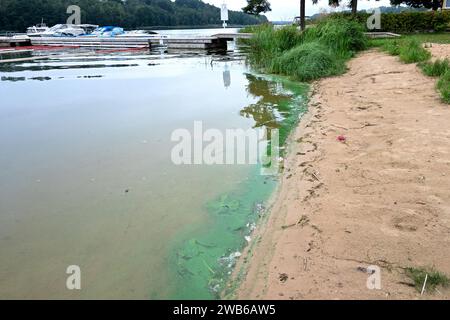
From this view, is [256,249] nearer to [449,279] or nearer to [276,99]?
[449,279]

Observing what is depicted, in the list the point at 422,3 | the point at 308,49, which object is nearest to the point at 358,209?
the point at 308,49

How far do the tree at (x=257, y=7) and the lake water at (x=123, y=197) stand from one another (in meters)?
21.7

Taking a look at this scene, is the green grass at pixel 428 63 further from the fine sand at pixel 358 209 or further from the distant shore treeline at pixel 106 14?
the distant shore treeline at pixel 106 14

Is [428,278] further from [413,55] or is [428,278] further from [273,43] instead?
[273,43]

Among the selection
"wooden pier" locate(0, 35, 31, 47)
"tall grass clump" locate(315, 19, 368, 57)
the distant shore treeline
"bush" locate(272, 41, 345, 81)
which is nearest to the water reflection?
"bush" locate(272, 41, 345, 81)

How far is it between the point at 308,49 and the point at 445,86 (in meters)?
5.84

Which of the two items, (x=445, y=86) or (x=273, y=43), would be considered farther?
(x=273, y=43)

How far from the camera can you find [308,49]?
12.2m

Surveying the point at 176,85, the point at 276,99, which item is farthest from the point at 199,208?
the point at 176,85

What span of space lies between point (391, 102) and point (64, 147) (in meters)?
5.89

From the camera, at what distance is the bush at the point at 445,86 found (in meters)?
6.53

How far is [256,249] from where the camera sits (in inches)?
131

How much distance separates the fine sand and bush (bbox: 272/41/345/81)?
4691 millimetres

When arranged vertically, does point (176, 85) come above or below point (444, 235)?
above
